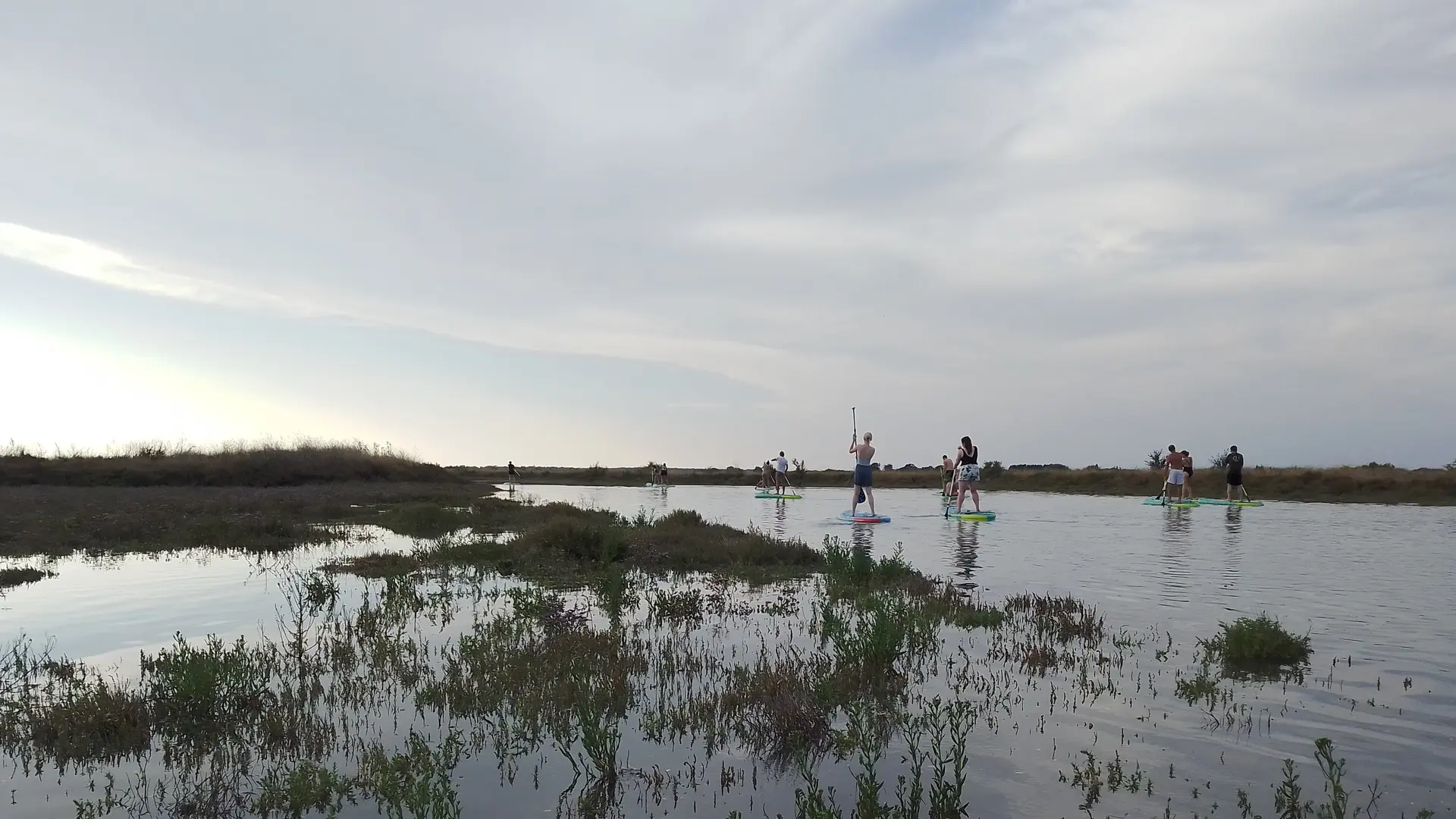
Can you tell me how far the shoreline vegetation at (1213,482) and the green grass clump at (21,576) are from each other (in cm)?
4892

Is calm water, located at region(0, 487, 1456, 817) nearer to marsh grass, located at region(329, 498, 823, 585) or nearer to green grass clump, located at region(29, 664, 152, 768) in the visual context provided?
green grass clump, located at region(29, 664, 152, 768)

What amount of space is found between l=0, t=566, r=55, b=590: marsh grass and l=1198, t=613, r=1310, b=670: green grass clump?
59.3 ft

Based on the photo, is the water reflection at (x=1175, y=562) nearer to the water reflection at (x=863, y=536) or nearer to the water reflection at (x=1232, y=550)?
the water reflection at (x=1232, y=550)

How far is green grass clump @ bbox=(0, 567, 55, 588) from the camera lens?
14.2 meters

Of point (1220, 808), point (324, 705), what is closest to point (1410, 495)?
point (1220, 808)

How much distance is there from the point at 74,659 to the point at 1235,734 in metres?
11.6

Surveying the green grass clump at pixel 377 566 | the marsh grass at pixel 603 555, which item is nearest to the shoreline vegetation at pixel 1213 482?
the marsh grass at pixel 603 555

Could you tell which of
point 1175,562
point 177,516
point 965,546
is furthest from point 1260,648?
point 177,516

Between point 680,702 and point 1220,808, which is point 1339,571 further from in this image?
point 680,702

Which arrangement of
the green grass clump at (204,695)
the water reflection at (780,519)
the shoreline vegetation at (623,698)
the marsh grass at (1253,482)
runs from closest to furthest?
the shoreline vegetation at (623,698), the green grass clump at (204,695), the water reflection at (780,519), the marsh grass at (1253,482)

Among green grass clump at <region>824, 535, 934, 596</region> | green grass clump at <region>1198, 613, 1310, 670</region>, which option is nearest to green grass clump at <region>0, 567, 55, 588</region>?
green grass clump at <region>824, 535, 934, 596</region>

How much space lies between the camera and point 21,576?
48.2 ft

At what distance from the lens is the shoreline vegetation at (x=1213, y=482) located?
4175 centimetres

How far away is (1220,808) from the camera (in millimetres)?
5285
